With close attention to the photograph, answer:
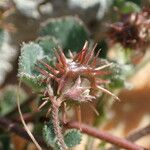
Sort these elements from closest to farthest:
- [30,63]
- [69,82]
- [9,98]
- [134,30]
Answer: [69,82], [30,63], [134,30], [9,98]

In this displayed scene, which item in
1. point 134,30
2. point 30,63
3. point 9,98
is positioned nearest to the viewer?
point 30,63

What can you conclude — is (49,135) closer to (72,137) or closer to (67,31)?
(72,137)

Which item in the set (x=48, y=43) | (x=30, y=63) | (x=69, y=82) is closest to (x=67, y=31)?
(x=48, y=43)

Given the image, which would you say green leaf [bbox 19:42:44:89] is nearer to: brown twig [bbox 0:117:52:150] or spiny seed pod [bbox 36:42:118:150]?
spiny seed pod [bbox 36:42:118:150]

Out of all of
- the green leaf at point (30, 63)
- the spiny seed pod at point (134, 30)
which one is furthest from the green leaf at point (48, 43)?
the spiny seed pod at point (134, 30)

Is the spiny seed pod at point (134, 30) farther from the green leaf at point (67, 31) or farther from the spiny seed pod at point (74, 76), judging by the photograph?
the spiny seed pod at point (74, 76)

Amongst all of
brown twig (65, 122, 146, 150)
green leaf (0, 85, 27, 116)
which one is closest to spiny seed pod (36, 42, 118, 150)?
brown twig (65, 122, 146, 150)
